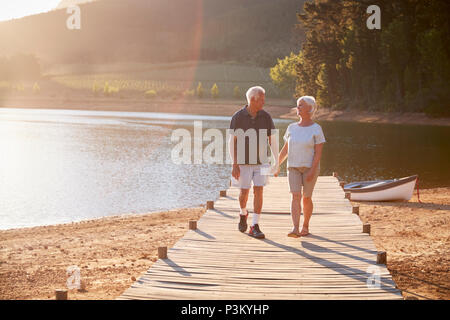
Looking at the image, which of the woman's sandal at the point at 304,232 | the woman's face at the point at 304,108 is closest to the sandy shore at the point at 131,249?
the woman's sandal at the point at 304,232

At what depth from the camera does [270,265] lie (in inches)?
341

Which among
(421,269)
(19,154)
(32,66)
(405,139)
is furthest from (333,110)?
(32,66)

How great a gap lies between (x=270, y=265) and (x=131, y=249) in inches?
232

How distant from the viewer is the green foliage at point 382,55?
226 ft

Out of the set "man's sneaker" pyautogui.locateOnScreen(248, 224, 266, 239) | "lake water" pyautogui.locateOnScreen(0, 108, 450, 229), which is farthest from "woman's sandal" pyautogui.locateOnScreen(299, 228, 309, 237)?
"lake water" pyautogui.locateOnScreen(0, 108, 450, 229)

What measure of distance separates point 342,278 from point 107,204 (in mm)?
17066

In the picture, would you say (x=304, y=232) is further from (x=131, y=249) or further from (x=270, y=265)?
(x=131, y=249)

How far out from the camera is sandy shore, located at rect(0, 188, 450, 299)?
32.9 feet

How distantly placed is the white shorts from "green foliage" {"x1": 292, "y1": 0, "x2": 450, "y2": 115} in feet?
202

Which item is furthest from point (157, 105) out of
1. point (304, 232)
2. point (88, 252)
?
point (304, 232)

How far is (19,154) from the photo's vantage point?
4275cm

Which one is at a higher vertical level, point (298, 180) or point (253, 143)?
point (253, 143)

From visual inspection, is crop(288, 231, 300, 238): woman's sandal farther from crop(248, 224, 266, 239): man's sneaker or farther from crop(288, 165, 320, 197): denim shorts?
crop(288, 165, 320, 197): denim shorts
